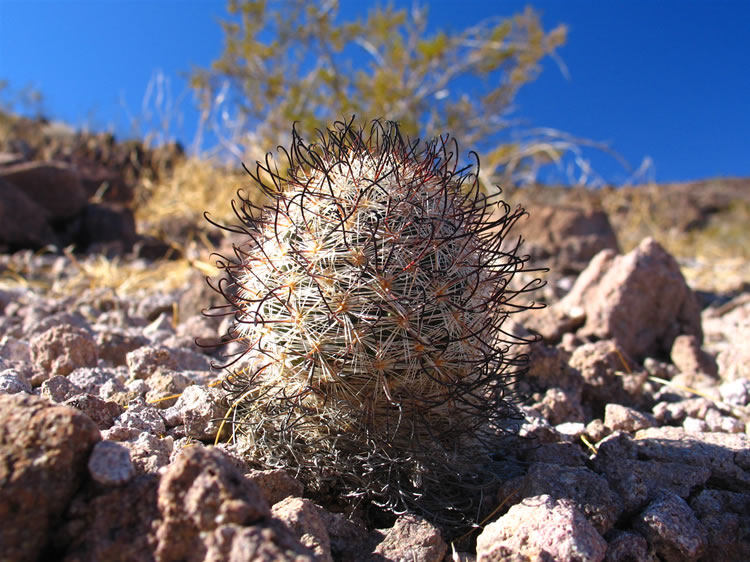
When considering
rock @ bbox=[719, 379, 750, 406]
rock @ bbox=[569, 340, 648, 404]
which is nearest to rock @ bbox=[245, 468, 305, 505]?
rock @ bbox=[569, 340, 648, 404]

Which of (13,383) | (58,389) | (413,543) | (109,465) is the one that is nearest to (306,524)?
(413,543)

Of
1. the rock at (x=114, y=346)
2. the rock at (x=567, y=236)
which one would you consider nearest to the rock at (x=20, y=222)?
the rock at (x=114, y=346)

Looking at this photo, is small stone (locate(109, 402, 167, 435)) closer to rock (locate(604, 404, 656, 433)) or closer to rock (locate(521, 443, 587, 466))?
rock (locate(521, 443, 587, 466))

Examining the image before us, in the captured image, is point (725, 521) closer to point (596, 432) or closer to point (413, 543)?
point (596, 432)

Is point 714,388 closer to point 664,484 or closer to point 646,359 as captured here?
point 646,359

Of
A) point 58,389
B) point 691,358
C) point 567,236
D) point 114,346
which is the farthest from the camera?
point 567,236

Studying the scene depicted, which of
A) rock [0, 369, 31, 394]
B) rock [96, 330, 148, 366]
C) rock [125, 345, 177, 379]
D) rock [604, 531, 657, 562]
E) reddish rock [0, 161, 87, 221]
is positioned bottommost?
rock [604, 531, 657, 562]

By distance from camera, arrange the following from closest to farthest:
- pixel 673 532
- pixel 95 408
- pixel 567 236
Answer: pixel 673 532 → pixel 95 408 → pixel 567 236
